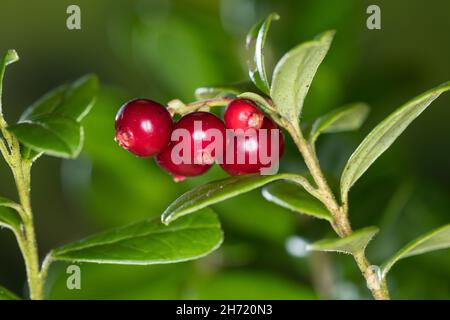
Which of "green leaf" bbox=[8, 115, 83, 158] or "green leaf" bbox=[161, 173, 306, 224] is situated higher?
"green leaf" bbox=[8, 115, 83, 158]

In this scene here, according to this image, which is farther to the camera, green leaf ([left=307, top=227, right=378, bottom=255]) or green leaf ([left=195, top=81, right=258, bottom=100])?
green leaf ([left=195, top=81, right=258, bottom=100])

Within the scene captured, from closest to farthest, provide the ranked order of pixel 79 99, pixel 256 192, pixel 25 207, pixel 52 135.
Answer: pixel 52 135
pixel 25 207
pixel 79 99
pixel 256 192

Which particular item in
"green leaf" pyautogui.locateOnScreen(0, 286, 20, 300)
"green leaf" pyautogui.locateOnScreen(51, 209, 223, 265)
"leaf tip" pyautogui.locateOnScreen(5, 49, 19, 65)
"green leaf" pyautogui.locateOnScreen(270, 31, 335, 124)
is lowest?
"green leaf" pyautogui.locateOnScreen(0, 286, 20, 300)

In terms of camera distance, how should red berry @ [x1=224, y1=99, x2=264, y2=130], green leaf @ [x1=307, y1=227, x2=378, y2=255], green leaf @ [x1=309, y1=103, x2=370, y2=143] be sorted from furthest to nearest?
1. green leaf @ [x1=309, y1=103, x2=370, y2=143]
2. red berry @ [x1=224, y1=99, x2=264, y2=130]
3. green leaf @ [x1=307, y1=227, x2=378, y2=255]

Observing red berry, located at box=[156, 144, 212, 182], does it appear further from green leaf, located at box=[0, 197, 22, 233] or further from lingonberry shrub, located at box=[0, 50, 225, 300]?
green leaf, located at box=[0, 197, 22, 233]

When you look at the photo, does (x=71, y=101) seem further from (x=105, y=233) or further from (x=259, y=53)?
(x=259, y=53)

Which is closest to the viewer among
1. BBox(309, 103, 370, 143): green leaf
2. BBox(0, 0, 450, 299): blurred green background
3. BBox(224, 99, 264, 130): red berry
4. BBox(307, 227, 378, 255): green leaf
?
BBox(307, 227, 378, 255): green leaf

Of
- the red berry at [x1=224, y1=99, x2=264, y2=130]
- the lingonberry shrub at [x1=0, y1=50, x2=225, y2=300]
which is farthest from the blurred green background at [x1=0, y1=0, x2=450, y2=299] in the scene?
the red berry at [x1=224, y1=99, x2=264, y2=130]

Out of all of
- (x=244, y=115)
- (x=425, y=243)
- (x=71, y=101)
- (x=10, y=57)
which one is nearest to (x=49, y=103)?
(x=71, y=101)
